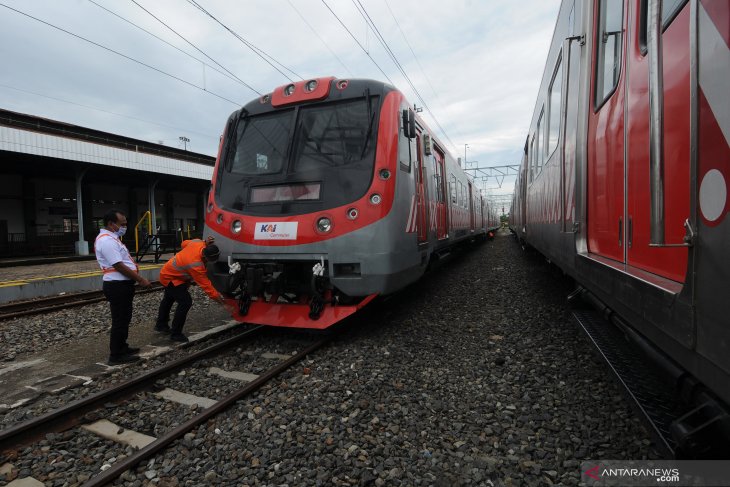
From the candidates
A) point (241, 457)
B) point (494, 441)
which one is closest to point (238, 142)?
point (241, 457)

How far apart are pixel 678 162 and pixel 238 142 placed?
4545mm

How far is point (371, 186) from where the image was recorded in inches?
164

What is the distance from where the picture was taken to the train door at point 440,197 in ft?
22.3

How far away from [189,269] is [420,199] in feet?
9.75

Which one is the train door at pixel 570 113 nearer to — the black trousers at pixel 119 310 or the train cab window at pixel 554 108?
the train cab window at pixel 554 108

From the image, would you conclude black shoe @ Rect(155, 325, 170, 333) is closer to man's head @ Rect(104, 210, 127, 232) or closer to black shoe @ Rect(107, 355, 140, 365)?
black shoe @ Rect(107, 355, 140, 365)

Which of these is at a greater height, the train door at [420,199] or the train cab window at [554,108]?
the train cab window at [554,108]

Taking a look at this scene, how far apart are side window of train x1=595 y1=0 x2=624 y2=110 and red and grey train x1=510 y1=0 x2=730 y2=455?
0.01m

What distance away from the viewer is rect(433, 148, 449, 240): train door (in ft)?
22.3

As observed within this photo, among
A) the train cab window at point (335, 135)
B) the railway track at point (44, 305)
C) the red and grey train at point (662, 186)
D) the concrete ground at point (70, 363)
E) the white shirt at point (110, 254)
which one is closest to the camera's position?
the red and grey train at point (662, 186)

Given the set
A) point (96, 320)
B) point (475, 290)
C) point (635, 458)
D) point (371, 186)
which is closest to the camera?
point (635, 458)

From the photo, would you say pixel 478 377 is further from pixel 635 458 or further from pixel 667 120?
pixel 667 120

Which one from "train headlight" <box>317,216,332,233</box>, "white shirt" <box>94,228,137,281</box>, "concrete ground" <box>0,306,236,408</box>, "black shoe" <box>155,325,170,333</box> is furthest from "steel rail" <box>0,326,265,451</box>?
"train headlight" <box>317,216,332,233</box>

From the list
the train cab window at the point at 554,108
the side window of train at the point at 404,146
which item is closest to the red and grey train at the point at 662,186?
the train cab window at the point at 554,108
